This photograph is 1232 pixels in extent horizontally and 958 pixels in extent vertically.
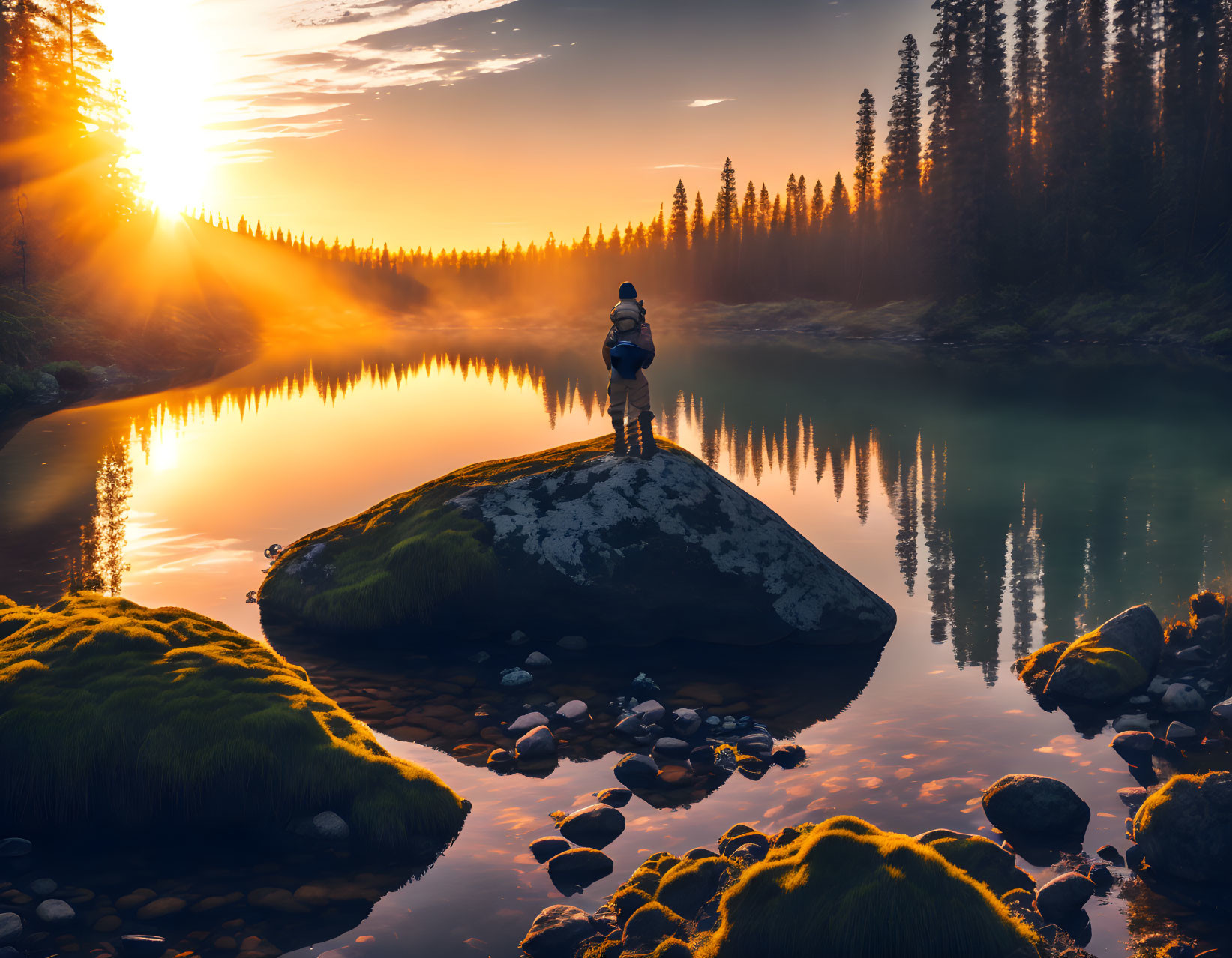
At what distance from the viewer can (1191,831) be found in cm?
671

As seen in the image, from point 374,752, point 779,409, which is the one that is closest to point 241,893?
point 374,752

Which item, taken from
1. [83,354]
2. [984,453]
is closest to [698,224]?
[83,354]

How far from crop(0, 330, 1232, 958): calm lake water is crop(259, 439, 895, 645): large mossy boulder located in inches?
18.0

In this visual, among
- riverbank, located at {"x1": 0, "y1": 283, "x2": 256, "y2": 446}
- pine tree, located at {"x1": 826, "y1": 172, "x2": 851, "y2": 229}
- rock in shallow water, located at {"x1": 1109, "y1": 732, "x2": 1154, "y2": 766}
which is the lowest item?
rock in shallow water, located at {"x1": 1109, "y1": 732, "x2": 1154, "y2": 766}

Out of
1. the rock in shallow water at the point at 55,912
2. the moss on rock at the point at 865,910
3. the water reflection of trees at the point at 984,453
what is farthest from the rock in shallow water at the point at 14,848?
the water reflection of trees at the point at 984,453

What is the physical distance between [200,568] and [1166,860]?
1412 centimetres

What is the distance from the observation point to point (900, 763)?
28.3ft

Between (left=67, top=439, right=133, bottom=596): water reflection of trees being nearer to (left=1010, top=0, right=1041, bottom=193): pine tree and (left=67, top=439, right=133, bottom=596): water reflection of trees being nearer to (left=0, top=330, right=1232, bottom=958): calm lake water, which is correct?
(left=0, top=330, right=1232, bottom=958): calm lake water

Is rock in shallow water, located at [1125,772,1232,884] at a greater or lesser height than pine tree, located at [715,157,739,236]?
lesser

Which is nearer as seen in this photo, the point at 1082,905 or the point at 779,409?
the point at 1082,905

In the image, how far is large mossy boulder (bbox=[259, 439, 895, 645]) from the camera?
39.1 ft

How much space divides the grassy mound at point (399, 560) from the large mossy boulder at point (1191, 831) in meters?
7.79

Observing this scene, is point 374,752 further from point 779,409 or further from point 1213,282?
point 1213,282

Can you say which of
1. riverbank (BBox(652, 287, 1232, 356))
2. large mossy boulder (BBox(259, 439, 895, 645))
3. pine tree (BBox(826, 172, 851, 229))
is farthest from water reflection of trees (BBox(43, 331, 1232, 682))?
pine tree (BBox(826, 172, 851, 229))
